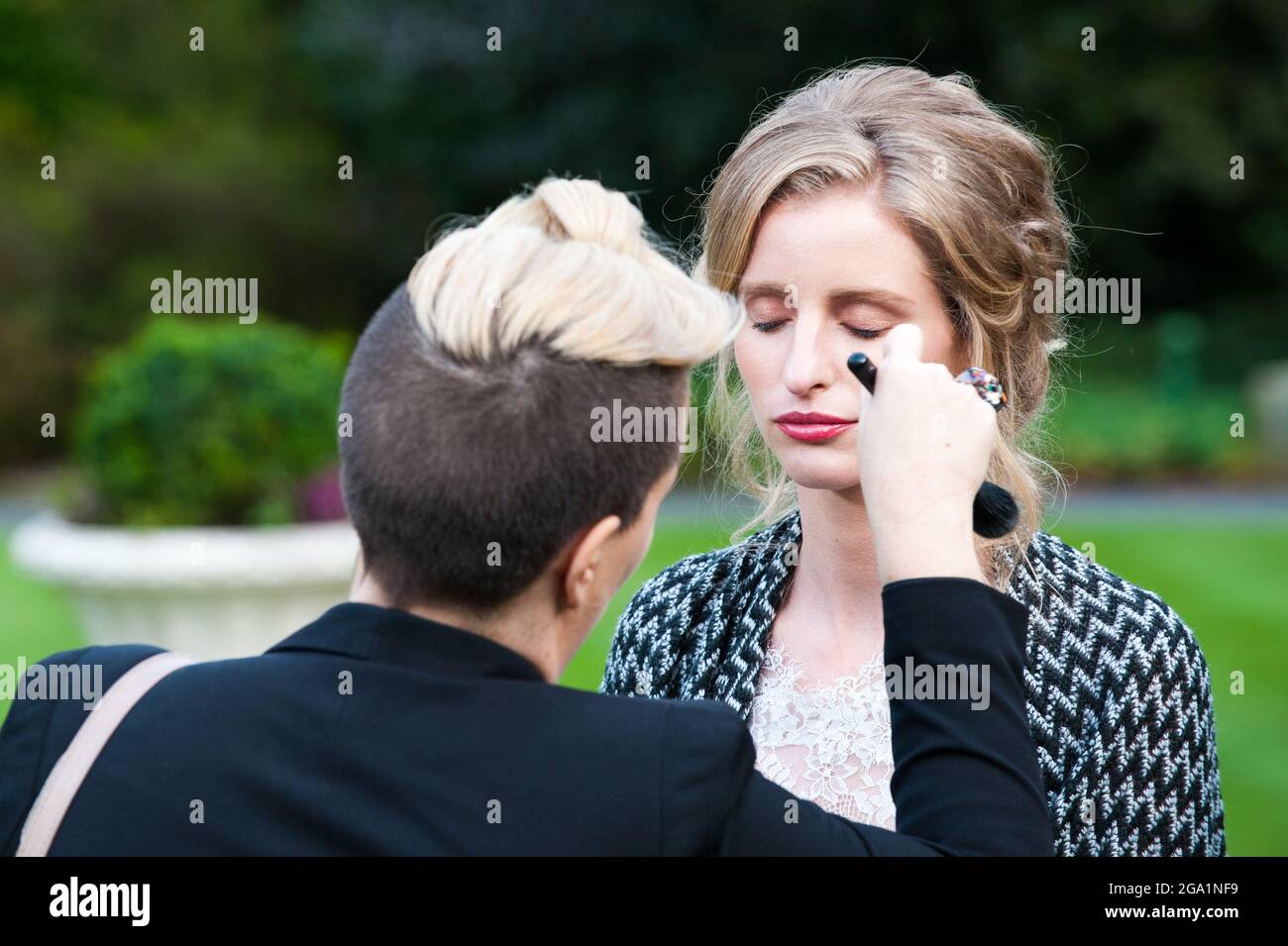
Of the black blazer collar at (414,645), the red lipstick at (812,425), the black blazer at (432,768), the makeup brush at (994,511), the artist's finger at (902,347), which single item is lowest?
the black blazer at (432,768)

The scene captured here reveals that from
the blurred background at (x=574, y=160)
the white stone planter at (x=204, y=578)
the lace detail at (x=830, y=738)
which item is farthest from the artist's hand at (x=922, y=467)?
the blurred background at (x=574, y=160)

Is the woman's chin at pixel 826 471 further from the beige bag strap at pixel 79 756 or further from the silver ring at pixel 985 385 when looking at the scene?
the beige bag strap at pixel 79 756

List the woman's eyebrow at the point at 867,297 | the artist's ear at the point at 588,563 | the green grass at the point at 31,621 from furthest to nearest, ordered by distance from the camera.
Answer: the green grass at the point at 31,621
the woman's eyebrow at the point at 867,297
the artist's ear at the point at 588,563

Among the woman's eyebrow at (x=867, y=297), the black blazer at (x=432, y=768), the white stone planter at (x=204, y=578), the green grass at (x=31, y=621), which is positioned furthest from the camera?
the green grass at (x=31, y=621)

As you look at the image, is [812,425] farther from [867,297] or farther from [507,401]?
[507,401]

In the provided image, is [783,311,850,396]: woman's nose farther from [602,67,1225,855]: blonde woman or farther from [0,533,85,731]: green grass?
[0,533,85,731]: green grass

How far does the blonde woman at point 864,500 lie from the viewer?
7.68 feet

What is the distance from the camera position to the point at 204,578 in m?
5.52

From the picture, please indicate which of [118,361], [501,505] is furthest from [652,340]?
[118,361]

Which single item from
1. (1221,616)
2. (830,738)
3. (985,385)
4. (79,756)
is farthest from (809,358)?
(1221,616)

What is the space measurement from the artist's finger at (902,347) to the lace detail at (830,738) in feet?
2.54

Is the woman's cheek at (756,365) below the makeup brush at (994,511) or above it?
above

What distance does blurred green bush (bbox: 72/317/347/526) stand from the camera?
228 inches
